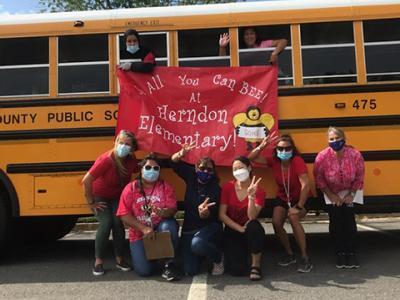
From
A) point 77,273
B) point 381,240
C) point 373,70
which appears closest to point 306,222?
point 381,240

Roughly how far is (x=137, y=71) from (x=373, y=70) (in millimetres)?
2352

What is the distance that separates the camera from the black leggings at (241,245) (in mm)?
4527

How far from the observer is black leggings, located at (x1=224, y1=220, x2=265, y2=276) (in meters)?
4.53

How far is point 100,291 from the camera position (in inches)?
170

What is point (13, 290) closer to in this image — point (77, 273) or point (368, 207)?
point (77, 273)

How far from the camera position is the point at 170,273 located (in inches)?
180

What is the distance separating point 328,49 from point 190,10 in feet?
4.74

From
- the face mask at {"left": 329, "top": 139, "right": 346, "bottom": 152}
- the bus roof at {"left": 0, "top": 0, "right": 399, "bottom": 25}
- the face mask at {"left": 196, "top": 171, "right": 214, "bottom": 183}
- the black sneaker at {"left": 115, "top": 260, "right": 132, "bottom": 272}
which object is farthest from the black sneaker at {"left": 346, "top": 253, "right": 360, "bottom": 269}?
the bus roof at {"left": 0, "top": 0, "right": 399, "bottom": 25}

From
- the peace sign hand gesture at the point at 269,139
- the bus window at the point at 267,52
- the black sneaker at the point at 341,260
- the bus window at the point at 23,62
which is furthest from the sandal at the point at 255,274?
the bus window at the point at 23,62

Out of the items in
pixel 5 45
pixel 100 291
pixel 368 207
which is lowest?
pixel 100 291

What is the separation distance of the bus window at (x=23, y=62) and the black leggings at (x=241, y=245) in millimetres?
2394

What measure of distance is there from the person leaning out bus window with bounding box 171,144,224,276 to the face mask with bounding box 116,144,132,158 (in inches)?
17.0

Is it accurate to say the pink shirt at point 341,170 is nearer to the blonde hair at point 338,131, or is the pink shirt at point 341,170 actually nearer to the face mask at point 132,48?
the blonde hair at point 338,131

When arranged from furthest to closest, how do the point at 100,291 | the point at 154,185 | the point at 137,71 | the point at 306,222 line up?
the point at 306,222, the point at 137,71, the point at 154,185, the point at 100,291
